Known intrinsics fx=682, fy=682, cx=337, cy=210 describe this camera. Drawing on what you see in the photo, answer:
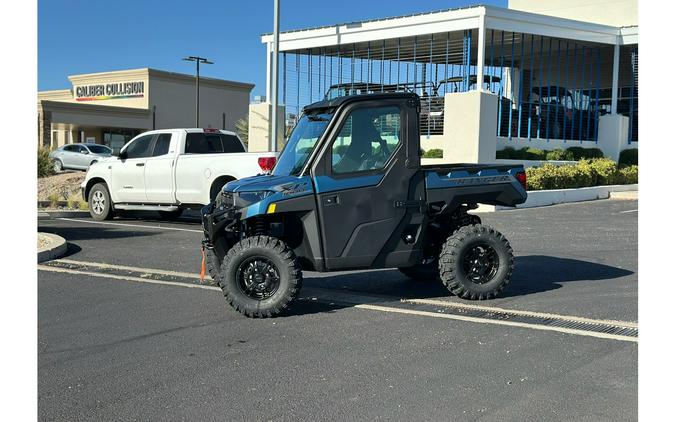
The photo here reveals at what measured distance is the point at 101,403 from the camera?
4.52 metres

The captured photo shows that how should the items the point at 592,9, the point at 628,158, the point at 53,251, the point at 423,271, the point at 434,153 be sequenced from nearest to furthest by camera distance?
the point at 423,271, the point at 53,251, the point at 434,153, the point at 628,158, the point at 592,9

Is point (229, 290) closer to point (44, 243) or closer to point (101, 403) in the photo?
point (101, 403)

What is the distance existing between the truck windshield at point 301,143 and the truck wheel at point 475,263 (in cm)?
182

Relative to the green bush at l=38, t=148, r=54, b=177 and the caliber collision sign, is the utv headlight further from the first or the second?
the caliber collision sign

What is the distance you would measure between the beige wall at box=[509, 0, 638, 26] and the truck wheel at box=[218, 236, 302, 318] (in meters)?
26.0

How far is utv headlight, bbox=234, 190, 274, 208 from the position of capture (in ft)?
22.5

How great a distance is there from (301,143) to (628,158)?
2207cm

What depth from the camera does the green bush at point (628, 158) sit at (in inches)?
Answer: 1021

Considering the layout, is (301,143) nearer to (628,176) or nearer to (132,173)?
(132,173)

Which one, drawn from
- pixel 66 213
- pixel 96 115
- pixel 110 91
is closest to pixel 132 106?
pixel 110 91

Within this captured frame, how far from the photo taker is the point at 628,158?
26125 mm

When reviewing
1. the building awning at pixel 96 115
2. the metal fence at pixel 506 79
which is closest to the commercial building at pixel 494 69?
the metal fence at pixel 506 79

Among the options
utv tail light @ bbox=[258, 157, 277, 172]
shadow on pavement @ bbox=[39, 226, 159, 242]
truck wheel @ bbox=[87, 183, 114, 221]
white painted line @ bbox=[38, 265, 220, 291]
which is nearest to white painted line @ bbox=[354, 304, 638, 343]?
white painted line @ bbox=[38, 265, 220, 291]
